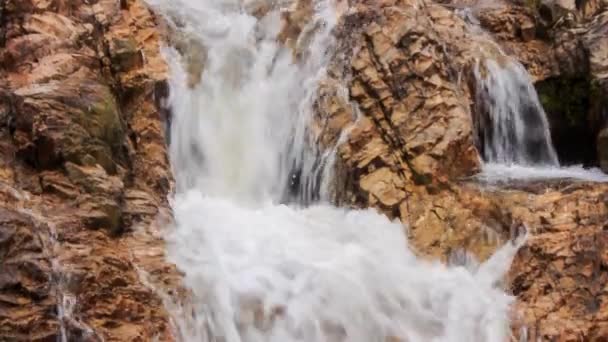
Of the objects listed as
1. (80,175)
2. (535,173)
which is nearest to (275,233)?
(80,175)

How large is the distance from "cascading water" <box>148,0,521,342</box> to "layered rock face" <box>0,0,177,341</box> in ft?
1.48

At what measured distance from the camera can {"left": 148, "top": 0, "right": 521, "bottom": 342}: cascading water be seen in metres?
7.03

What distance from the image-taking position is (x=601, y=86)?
Answer: 10625 millimetres

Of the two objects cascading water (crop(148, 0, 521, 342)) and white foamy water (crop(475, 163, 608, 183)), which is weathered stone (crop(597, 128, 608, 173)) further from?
cascading water (crop(148, 0, 521, 342))

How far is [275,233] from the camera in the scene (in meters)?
8.55

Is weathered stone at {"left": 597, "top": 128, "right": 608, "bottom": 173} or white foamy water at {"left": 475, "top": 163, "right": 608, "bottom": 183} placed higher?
weathered stone at {"left": 597, "top": 128, "right": 608, "bottom": 173}

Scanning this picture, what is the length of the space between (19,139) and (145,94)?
242 cm

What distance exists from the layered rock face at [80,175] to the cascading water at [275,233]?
0.45 m

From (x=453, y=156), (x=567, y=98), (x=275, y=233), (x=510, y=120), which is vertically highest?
(x=567, y=98)

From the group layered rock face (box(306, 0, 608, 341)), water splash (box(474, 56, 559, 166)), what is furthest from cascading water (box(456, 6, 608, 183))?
layered rock face (box(306, 0, 608, 341))

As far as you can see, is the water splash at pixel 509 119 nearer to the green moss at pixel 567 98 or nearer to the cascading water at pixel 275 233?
the green moss at pixel 567 98

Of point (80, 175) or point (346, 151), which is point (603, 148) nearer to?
point (346, 151)

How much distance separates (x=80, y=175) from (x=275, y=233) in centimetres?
230

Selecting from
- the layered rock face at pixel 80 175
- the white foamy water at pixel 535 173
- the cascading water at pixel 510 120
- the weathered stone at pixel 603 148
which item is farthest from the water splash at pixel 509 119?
the layered rock face at pixel 80 175
